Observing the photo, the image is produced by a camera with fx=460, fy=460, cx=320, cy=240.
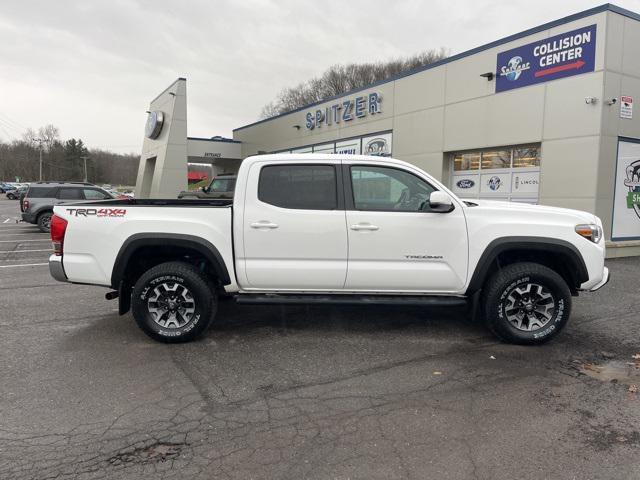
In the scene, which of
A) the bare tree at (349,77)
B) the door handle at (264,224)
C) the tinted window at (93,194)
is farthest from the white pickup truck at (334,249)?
the bare tree at (349,77)

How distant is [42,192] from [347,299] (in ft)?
49.7

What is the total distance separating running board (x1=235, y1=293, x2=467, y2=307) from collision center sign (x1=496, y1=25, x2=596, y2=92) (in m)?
9.07

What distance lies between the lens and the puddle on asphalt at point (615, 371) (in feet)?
13.4

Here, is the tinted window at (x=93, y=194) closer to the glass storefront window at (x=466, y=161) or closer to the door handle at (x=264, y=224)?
the glass storefront window at (x=466, y=161)

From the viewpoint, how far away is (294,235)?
15.4 ft

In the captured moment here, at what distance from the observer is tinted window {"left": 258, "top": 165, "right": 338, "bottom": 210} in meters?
4.81

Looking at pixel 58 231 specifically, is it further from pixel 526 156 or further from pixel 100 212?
pixel 526 156

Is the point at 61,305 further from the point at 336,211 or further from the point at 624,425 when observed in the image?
the point at 624,425

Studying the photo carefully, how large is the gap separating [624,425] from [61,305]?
21.9ft

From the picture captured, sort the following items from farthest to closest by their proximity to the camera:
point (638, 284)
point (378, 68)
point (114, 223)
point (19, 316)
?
point (378, 68)
point (638, 284)
point (19, 316)
point (114, 223)

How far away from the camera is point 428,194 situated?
4859 mm

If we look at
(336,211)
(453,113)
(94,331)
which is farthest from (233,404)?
(453,113)

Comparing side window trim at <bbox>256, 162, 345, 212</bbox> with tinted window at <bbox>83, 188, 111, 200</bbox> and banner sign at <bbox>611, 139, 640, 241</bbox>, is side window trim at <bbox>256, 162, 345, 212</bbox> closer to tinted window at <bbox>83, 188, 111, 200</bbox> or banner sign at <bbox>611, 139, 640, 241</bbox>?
banner sign at <bbox>611, 139, 640, 241</bbox>

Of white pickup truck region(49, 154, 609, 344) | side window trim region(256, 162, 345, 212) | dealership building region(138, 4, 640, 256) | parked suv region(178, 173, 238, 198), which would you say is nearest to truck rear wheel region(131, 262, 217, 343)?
white pickup truck region(49, 154, 609, 344)
